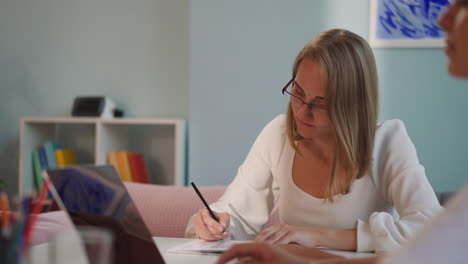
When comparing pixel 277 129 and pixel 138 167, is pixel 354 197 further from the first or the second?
pixel 138 167

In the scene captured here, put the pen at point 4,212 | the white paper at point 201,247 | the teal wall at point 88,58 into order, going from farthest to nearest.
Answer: the teal wall at point 88,58 → the white paper at point 201,247 → the pen at point 4,212

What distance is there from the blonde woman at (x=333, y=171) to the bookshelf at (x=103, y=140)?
2.18 meters

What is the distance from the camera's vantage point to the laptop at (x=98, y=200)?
0.86 meters

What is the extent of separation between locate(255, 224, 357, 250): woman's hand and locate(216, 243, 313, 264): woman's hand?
1.91ft

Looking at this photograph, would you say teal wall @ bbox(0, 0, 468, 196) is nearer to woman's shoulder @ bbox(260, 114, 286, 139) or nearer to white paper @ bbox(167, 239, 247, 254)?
woman's shoulder @ bbox(260, 114, 286, 139)

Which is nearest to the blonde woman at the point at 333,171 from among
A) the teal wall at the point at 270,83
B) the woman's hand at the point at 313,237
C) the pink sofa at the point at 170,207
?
the woman's hand at the point at 313,237

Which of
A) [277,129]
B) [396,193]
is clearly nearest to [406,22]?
[277,129]

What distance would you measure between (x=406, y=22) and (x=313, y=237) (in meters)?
2.27

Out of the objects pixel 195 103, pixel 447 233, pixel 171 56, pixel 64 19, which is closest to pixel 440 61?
pixel 195 103

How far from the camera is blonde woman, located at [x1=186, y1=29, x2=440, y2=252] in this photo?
1.57 metres

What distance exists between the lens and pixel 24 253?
64cm

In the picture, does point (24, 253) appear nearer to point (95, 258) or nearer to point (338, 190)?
point (95, 258)

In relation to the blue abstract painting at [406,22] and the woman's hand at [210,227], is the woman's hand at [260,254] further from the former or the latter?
A: the blue abstract painting at [406,22]

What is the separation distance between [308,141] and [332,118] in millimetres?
247
